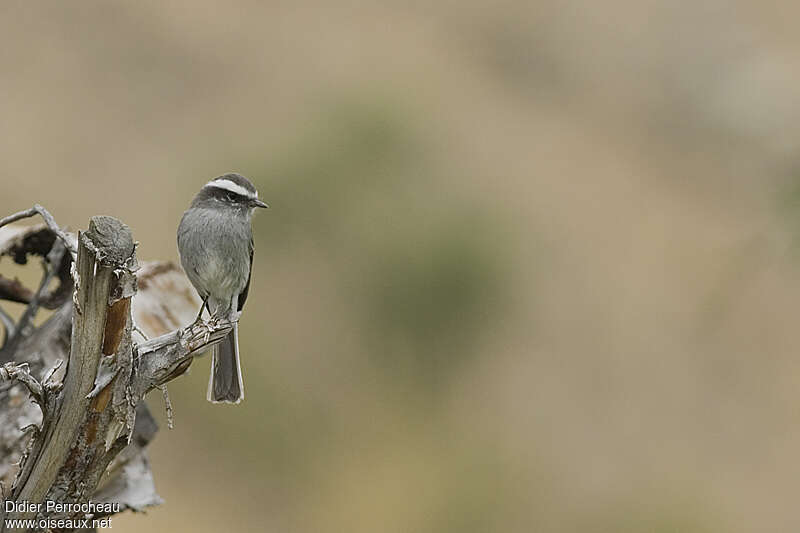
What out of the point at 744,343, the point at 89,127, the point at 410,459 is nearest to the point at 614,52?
the point at 744,343

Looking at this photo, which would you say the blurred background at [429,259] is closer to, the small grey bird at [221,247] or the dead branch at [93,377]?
the small grey bird at [221,247]

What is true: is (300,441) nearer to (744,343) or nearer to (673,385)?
(673,385)

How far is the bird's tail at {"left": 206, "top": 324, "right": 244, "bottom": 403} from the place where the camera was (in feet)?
15.8

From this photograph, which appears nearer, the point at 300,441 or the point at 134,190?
the point at 300,441

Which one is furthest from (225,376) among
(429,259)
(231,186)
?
(429,259)

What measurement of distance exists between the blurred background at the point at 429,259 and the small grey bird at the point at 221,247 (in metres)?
4.59

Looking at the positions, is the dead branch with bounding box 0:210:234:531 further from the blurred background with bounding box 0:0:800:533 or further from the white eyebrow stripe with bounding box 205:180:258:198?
the blurred background with bounding box 0:0:800:533

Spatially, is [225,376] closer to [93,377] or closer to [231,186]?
[231,186]


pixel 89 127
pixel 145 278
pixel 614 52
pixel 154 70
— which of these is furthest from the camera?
pixel 614 52

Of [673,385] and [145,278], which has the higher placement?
[145,278]

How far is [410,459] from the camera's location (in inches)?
514

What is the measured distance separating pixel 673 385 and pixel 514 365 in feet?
8.45

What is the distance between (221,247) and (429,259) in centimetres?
1061

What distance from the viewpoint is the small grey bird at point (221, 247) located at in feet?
16.1
